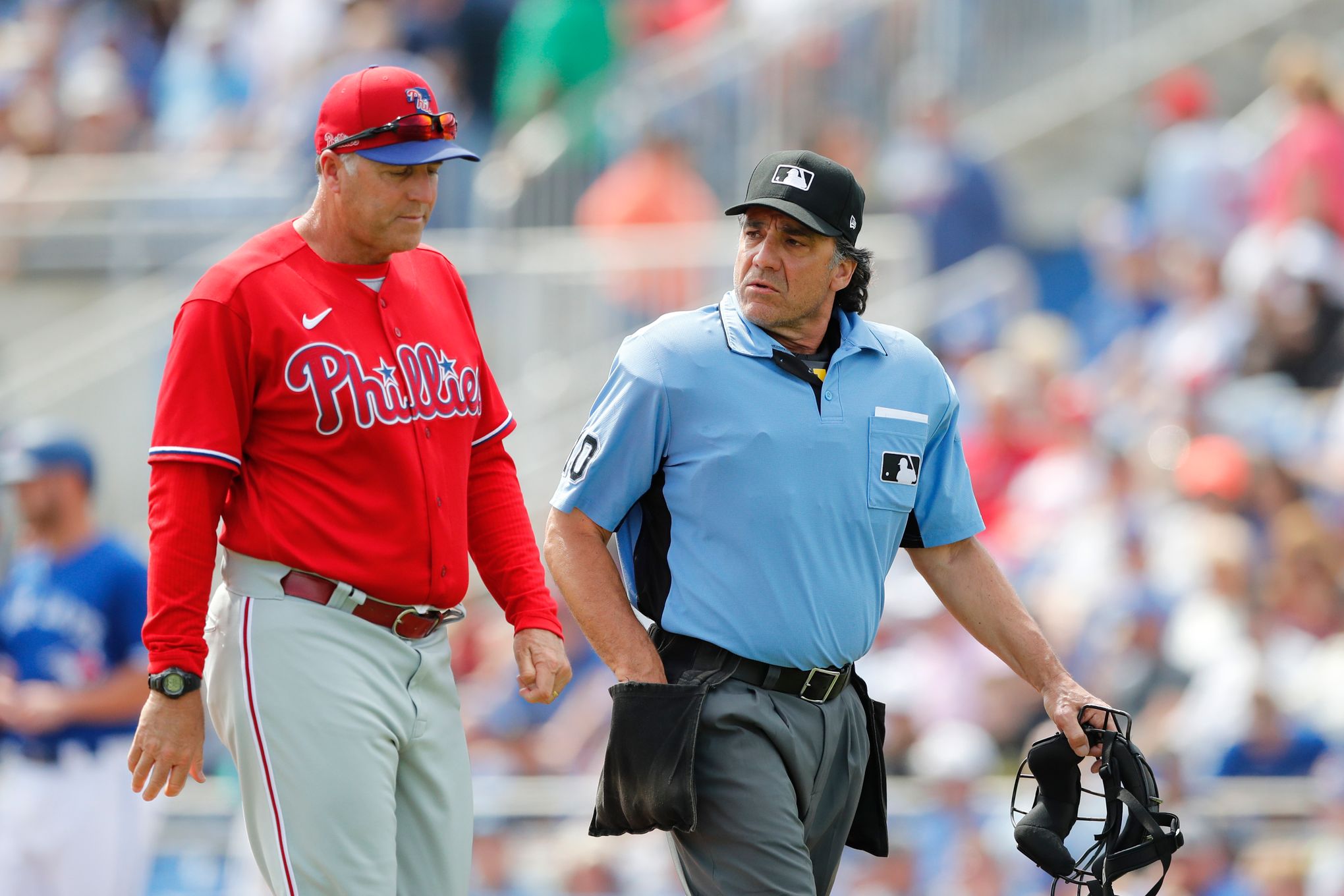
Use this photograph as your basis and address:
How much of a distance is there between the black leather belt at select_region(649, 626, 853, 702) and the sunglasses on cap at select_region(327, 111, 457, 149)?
50.0 inches

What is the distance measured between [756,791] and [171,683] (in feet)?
4.33

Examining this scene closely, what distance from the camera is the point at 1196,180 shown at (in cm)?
1041

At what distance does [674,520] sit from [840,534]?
39cm

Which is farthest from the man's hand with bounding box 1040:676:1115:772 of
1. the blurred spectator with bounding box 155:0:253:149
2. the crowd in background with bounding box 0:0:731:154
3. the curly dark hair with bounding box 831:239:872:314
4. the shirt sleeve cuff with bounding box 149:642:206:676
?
the blurred spectator with bounding box 155:0:253:149

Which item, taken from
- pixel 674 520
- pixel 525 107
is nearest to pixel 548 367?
pixel 525 107

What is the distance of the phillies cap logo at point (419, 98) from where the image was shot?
4113 millimetres

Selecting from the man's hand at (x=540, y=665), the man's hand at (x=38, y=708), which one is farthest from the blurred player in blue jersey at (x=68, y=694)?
the man's hand at (x=540, y=665)

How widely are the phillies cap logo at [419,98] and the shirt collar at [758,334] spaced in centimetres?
85

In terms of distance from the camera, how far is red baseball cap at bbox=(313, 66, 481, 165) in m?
4.07

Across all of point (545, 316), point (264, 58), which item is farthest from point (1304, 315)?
point (264, 58)

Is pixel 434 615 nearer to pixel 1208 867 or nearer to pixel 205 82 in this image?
pixel 1208 867

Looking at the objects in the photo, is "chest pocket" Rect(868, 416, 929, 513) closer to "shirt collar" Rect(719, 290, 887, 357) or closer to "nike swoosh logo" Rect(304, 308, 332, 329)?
"shirt collar" Rect(719, 290, 887, 357)

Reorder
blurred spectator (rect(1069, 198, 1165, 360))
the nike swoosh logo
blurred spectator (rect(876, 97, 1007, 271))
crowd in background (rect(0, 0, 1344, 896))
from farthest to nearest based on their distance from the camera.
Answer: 1. blurred spectator (rect(876, 97, 1007, 271))
2. blurred spectator (rect(1069, 198, 1165, 360))
3. crowd in background (rect(0, 0, 1344, 896))
4. the nike swoosh logo

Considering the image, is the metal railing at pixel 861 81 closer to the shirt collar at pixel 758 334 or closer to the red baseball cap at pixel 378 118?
the shirt collar at pixel 758 334
